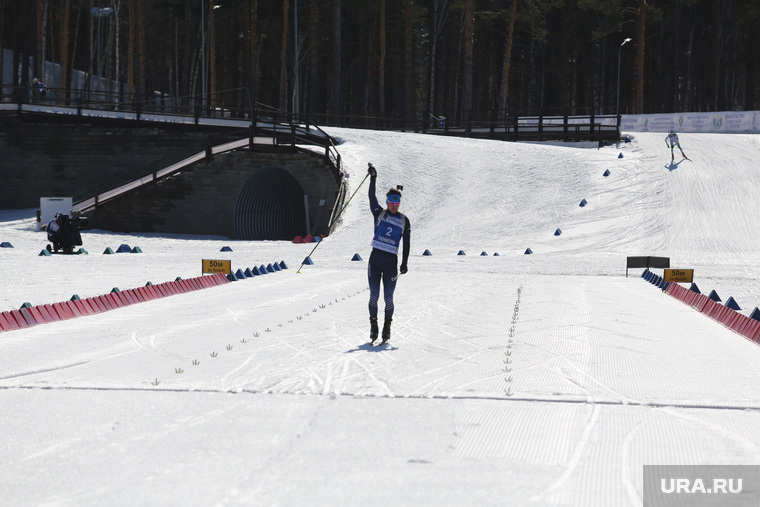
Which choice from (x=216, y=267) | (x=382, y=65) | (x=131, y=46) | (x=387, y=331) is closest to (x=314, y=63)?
(x=382, y=65)

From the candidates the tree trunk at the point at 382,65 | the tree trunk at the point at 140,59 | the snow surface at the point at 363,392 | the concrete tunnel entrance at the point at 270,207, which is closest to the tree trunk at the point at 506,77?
the tree trunk at the point at 382,65

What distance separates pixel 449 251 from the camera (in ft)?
94.9

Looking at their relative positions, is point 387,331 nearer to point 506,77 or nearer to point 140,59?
point 506,77

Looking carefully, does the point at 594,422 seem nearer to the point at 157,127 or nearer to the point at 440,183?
the point at 440,183

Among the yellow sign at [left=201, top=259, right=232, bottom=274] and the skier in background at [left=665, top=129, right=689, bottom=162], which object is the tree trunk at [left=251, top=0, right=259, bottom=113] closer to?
the skier in background at [left=665, top=129, right=689, bottom=162]

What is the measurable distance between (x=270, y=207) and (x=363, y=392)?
31.1 metres

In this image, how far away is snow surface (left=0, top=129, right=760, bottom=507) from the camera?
5.04 metres

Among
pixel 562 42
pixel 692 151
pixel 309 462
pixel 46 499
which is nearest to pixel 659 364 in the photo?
pixel 309 462

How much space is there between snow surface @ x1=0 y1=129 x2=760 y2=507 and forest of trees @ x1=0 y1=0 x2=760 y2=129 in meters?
43.3

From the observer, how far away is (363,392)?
7363 millimetres

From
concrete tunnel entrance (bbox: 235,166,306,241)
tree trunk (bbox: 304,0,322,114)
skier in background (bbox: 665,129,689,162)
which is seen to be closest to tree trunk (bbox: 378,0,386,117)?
tree trunk (bbox: 304,0,322,114)

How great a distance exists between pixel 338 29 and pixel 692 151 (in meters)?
24.2

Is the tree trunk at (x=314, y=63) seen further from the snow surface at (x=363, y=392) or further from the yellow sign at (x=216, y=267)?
the snow surface at (x=363, y=392)

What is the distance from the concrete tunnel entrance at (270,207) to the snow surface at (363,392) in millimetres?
14302
